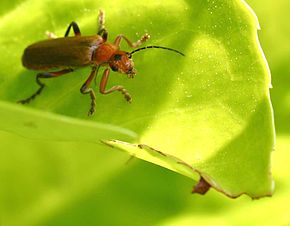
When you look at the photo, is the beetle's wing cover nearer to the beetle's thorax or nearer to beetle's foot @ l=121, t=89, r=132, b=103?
the beetle's thorax

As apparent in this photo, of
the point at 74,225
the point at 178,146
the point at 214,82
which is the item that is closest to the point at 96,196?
the point at 74,225

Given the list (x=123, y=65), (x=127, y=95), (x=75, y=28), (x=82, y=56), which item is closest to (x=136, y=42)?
(x=127, y=95)

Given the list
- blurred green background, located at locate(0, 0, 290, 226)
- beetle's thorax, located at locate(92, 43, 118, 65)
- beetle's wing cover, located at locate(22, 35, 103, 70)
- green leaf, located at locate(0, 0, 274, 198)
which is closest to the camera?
green leaf, located at locate(0, 0, 274, 198)

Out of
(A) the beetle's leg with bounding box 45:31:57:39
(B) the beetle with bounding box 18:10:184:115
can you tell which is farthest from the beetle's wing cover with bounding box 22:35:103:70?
(A) the beetle's leg with bounding box 45:31:57:39

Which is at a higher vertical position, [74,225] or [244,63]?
[244,63]

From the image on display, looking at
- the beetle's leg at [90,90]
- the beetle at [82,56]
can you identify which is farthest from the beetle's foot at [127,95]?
the beetle's leg at [90,90]

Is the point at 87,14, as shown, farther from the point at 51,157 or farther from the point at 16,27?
the point at 51,157

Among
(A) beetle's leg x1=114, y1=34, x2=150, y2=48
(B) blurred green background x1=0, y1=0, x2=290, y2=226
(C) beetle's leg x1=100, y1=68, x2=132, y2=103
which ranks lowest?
(B) blurred green background x1=0, y1=0, x2=290, y2=226

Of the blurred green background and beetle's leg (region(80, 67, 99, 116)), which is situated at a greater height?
beetle's leg (region(80, 67, 99, 116))
